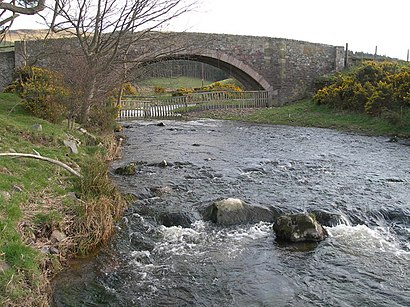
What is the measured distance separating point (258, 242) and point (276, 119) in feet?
56.8

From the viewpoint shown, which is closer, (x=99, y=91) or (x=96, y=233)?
(x=96, y=233)

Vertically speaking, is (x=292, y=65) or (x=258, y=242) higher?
(x=292, y=65)

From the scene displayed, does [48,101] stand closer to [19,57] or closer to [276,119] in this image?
[19,57]

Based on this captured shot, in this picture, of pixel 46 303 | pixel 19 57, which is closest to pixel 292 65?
pixel 19 57

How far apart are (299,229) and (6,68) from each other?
21.6 meters

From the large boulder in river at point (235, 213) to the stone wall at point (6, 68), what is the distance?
19.3m

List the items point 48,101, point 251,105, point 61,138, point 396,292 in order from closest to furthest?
point 396,292 < point 61,138 < point 48,101 < point 251,105

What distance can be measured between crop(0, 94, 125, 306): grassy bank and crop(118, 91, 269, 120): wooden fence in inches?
632

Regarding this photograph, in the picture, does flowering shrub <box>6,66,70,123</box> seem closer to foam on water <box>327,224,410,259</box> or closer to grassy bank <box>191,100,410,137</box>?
foam on water <box>327,224,410,259</box>

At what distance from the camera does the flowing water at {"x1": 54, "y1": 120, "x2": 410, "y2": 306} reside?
5164 millimetres

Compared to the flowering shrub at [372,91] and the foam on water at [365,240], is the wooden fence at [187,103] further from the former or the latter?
the foam on water at [365,240]

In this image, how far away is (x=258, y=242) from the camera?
264 inches

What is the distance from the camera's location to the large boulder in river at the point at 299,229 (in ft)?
22.0

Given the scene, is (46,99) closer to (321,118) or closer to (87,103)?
(87,103)
